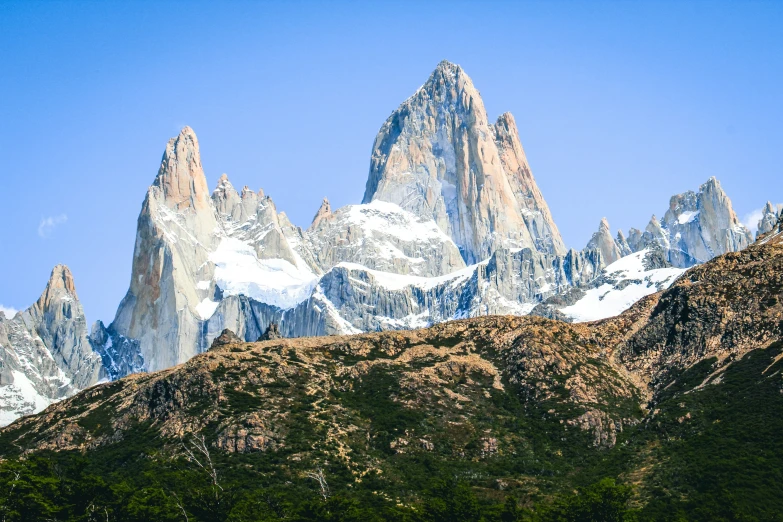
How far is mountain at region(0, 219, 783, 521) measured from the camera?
11625 centimetres

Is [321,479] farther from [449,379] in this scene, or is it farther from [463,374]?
[463,374]

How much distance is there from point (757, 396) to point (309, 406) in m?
59.4

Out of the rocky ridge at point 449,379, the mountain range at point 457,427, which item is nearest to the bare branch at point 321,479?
the mountain range at point 457,427

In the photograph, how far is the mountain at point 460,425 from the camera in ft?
381

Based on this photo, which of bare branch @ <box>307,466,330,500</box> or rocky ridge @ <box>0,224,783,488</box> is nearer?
bare branch @ <box>307,466,330,500</box>

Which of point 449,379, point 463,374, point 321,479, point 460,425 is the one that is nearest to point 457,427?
point 460,425

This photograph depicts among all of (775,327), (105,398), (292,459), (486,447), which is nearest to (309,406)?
(292,459)

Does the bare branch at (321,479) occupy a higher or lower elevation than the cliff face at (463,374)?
lower

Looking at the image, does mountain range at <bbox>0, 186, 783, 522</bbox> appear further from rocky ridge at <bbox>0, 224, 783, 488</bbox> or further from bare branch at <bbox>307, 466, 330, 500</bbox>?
bare branch at <bbox>307, 466, 330, 500</bbox>

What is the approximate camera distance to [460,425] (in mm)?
148250

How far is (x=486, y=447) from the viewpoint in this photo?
468 feet

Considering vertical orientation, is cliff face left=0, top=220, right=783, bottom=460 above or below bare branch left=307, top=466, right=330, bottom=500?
above

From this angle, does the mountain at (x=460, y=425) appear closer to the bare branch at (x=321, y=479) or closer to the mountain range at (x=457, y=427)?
the mountain range at (x=457, y=427)

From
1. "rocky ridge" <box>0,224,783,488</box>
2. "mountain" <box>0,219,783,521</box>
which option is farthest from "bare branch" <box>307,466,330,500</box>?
"rocky ridge" <box>0,224,783,488</box>
